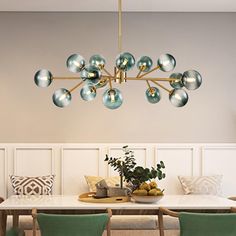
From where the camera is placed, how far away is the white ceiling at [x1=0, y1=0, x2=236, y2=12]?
5.44 meters

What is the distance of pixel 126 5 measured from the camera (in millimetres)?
5590

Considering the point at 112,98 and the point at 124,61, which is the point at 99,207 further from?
the point at 124,61

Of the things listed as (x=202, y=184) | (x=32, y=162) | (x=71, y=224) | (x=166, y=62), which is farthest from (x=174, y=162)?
(x=71, y=224)

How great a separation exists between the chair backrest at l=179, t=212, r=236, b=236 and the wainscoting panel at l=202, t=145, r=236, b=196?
8.26 ft

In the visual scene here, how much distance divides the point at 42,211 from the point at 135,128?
2381mm

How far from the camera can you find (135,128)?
5.83 metres

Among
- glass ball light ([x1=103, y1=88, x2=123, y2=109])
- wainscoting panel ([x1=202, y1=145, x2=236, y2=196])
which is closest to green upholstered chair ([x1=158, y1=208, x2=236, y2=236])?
glass ball light ([x1=103, y1=88, x2=123, y2=109])

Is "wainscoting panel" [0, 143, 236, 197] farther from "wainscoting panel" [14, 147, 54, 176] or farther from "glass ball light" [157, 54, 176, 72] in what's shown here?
"glass ball light" [157, 54, 176, 72]

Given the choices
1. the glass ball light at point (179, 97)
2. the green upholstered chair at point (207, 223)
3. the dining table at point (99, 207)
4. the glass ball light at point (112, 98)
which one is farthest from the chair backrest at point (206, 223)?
the glass ball light at point (112, 98)

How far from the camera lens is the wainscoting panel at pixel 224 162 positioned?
19.0 ft

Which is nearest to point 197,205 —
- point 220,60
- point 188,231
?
point 188,231

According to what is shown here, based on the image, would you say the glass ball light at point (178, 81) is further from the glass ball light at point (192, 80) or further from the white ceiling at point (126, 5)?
the white ceiling at point (126, 5)

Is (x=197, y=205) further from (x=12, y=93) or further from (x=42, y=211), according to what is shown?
(x=12, y=93)

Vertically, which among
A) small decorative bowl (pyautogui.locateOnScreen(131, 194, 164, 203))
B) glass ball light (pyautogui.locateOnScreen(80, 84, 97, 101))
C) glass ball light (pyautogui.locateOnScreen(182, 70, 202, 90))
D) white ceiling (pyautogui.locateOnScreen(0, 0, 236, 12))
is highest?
white ceiling (pyautogui.locateOnScreen(0, 0, 236, 12))
